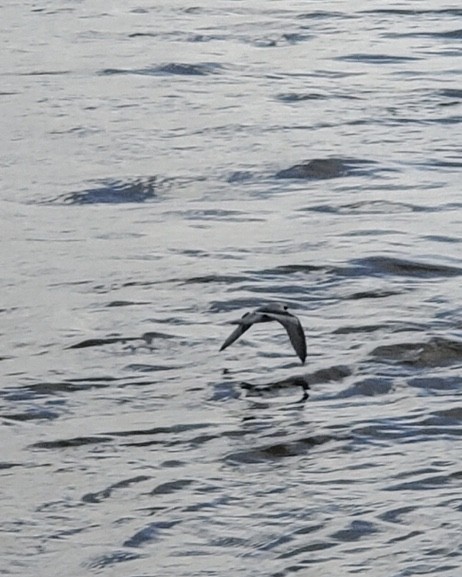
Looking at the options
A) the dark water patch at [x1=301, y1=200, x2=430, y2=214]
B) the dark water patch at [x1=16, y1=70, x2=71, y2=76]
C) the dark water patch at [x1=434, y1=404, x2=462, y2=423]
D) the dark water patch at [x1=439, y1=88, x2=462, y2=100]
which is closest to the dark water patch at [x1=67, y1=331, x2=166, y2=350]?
the dark water patch at [x1=434, y1=404, x2=462, y2=423]

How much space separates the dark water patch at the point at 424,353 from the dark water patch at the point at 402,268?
0.83 m

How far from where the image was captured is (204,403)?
19.1 feet

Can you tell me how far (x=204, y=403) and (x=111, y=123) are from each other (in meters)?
4.39

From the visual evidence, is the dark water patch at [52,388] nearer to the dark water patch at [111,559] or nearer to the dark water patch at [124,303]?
the dark water patch at [124,303]

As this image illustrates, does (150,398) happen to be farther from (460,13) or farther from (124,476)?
(460,13)

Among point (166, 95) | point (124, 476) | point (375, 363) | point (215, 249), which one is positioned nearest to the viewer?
point (124, 476)

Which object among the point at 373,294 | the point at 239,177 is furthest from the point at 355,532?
the point at 239,177

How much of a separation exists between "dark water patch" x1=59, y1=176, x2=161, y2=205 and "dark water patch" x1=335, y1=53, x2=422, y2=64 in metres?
3.44

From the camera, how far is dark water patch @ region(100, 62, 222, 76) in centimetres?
1134

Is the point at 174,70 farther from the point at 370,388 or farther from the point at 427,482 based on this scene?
the point at 427,482

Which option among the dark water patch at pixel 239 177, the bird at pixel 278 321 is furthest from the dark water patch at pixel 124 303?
the dark water patch at pixel 239 177

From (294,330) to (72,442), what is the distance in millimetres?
898

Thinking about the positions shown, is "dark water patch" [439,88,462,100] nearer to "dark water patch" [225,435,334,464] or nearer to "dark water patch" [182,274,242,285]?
"dark water patch" [182,274,242,285]

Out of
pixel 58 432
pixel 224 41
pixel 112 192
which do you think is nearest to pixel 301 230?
pixel 112 192
